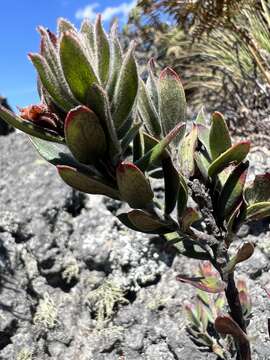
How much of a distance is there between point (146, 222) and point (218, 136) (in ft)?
0.77

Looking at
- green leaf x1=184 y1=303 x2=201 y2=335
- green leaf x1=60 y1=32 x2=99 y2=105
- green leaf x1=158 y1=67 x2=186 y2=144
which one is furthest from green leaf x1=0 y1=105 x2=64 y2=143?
green leaf x1=184 y1=303 x2=201 y2=335

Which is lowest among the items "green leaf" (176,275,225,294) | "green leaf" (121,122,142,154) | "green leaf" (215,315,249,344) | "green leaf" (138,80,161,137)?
"green leaf" (215,315,249,344)

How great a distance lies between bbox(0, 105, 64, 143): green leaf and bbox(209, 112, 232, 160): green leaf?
0.30m

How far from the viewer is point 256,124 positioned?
3.29m

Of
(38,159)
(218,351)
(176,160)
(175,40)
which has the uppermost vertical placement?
(175,40)

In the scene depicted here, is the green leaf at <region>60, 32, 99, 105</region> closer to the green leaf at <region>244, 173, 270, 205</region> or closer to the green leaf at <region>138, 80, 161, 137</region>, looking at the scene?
the green leaf at <region>138, 80, 161, 137</region>

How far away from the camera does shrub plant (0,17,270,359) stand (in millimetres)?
763

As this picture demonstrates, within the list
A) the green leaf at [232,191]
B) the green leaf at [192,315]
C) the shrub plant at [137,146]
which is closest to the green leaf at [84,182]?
the shrub plant at [137,146]

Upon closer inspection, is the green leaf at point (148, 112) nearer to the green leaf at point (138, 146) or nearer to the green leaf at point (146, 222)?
the green leaf at point (138, 146)

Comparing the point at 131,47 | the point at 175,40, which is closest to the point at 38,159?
the point at 131,47

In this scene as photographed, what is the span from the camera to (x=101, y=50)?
2.58 ft

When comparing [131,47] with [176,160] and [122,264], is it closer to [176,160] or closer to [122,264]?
[176,160]

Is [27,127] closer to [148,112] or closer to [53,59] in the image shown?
[53,59]

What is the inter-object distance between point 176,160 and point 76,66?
0.32 m
